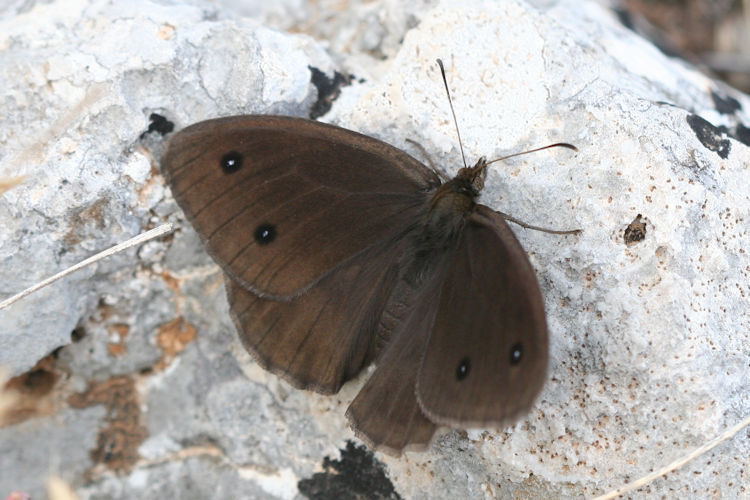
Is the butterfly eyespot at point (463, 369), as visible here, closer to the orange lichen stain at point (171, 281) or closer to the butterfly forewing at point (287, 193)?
the butterfly forewing at point (287, 193)

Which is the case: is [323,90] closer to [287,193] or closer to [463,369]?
[287,193]

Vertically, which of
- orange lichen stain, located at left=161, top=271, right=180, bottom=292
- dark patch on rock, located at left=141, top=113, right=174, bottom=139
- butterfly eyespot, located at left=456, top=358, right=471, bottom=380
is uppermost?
dark patch on rock, located at left=141, top=113, right=174, bottom=139

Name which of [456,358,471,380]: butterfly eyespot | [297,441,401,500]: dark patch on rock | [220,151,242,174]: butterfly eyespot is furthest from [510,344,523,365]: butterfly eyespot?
[220,151,242,174]: butterfly eyespot

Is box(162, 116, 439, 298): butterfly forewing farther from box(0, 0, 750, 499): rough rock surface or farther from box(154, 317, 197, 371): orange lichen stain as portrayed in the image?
box(154, 317, 197, 371): orange lichen stain

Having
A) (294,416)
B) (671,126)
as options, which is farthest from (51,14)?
(671,126)

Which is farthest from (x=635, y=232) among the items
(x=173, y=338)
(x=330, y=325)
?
(x=173, y=338)

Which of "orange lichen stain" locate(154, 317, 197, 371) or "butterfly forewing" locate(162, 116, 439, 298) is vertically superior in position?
"butterfly forewing" locate(162, 116, 439, 298)

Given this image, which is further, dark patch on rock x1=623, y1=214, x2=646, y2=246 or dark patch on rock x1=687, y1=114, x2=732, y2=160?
dark patch on rock x1=687, y1=114, x2=732, y2=160
